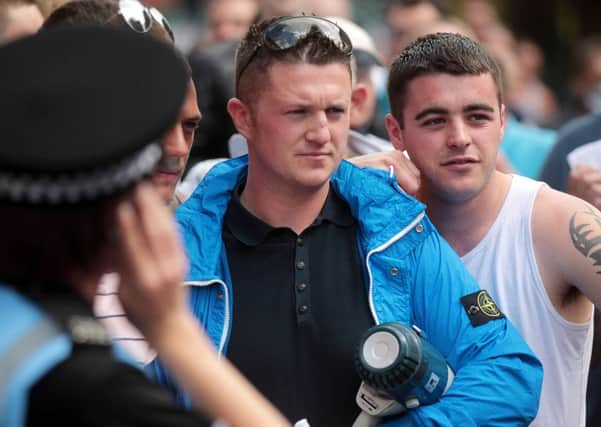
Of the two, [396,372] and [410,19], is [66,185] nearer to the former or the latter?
[396,372]

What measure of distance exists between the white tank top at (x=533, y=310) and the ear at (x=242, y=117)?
36.5 inches

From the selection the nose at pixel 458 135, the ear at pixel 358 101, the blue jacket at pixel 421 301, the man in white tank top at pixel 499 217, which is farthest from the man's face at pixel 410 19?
the blue jacket at pixel 421 301

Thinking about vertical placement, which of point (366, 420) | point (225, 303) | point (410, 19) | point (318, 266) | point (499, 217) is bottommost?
point (366, 420)

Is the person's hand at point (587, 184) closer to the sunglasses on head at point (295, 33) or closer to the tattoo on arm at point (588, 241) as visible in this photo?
the tattoo on arm at point (588, 241)

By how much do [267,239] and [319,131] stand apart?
1.28 feet

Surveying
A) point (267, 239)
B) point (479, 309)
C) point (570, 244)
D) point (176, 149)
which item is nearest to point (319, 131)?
point (267, 239)

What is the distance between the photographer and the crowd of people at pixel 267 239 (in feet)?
6.91

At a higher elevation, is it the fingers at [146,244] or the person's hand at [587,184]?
the person's hand at [587,184]

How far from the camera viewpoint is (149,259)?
84.7 inches

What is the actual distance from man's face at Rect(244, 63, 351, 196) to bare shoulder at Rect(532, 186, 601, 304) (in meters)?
0.83

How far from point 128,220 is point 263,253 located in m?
1.91

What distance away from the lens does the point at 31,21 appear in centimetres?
514

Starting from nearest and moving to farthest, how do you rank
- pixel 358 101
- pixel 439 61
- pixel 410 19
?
pixel 439 61
pixel 358 101
pixel 410 19

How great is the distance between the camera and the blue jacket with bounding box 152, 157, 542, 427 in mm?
3732
